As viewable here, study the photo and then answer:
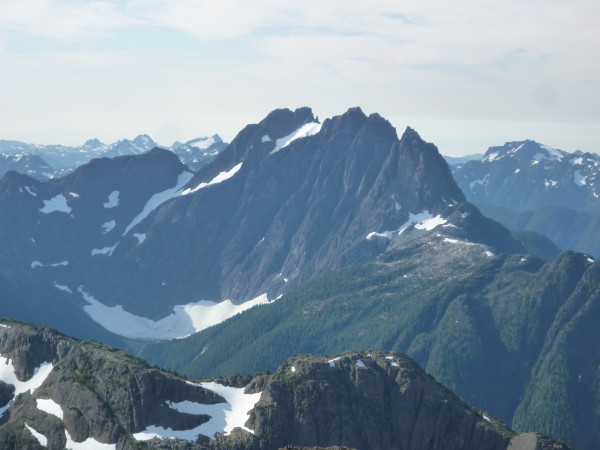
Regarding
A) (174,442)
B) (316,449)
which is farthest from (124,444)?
(316,449)

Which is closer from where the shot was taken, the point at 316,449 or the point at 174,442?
the point at 316,449

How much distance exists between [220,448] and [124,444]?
14490 mm

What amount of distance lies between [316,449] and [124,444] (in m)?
72.0

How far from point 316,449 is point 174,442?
225ft

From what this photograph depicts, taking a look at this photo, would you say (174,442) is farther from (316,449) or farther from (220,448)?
(316,449)

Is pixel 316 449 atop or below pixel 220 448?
atop

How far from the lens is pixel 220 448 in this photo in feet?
654

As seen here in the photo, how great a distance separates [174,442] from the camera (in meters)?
199

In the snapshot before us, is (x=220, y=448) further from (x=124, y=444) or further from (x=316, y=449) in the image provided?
(x=316, y=449)

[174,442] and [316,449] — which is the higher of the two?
[316,449]

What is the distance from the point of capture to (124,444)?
200 metres

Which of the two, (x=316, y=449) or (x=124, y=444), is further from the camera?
(x=124, y=444)

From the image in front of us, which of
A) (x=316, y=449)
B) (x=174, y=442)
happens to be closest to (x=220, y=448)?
(x=174, y=442)

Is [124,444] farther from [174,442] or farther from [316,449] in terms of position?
[316,449]
